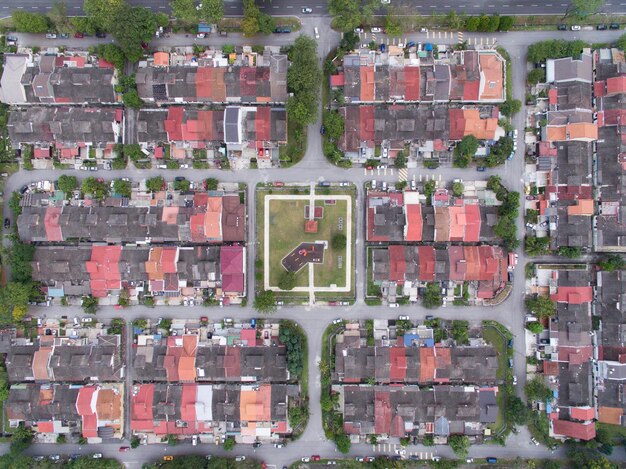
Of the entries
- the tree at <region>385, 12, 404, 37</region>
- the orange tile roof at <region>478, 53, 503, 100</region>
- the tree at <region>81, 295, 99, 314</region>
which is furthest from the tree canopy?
the tree at <region>81, 295, 99, 314</region>

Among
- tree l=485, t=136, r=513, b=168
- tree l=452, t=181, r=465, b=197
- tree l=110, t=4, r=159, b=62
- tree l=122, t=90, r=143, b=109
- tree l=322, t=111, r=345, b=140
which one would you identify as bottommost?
tree l=452, t=181, r=465, b=197

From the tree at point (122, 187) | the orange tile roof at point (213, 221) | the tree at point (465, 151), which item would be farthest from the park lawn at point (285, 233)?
the tree at point (465, 151)

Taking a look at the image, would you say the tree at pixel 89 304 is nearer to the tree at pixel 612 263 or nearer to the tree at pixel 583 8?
the tree at pixel 612 263

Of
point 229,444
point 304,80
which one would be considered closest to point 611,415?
point 229,444

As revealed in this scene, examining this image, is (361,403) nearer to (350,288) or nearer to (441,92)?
(350,288)

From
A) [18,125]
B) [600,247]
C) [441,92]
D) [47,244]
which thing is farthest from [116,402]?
[600,247]

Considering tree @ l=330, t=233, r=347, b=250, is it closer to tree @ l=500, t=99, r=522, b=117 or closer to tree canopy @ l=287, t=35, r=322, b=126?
tree canopy @ l=287, t=35, r=322, b=126
